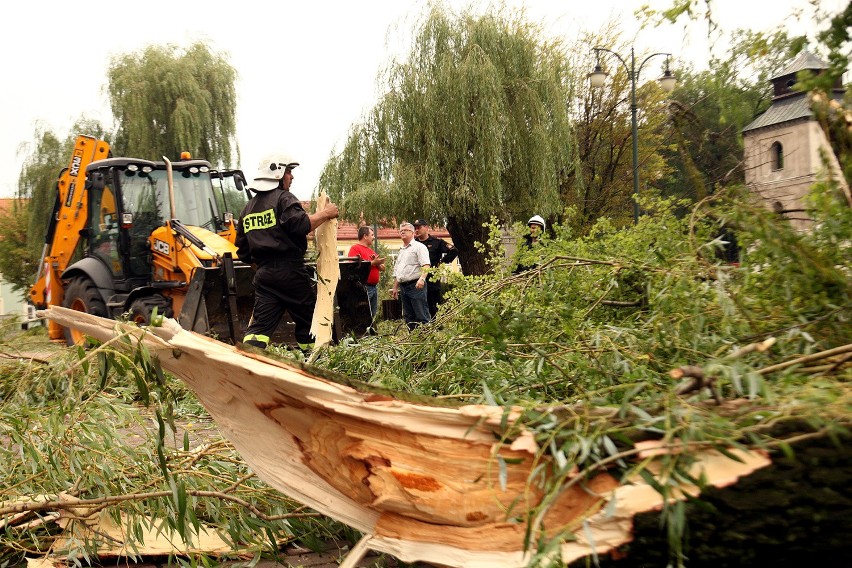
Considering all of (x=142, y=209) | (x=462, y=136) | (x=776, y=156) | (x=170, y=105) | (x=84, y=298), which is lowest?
(x=84, y=298)

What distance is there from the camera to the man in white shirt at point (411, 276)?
1034 centimetres

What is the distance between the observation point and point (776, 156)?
3.09m

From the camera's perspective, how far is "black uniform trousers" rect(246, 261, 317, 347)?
6.90 meters

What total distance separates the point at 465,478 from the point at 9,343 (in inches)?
146

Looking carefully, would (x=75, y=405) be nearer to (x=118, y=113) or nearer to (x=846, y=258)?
(x=846, y=258)

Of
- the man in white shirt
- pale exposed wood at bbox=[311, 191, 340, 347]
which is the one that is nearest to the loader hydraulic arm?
the man in white shirt

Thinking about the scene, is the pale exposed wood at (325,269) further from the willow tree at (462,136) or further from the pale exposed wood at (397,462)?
the willow tree at (462,136)

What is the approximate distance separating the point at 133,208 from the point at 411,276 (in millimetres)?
3995

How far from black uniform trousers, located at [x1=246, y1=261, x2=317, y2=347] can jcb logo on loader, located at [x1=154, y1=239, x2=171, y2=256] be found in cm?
377

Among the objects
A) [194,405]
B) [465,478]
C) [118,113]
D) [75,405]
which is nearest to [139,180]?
[194,405]

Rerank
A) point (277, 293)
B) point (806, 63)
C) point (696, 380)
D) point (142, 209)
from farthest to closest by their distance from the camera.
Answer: point (142, 209) < point (277, 293) < point (806, 63) < point (696, 380)

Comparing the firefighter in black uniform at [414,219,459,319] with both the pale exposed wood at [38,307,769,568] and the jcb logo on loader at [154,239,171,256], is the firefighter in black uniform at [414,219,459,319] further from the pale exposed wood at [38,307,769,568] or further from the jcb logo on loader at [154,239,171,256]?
the pale exposed wood at [38,307,769,568]

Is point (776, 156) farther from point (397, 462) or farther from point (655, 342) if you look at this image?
point (397, 462)

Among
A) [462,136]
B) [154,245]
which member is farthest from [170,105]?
[154,245]
